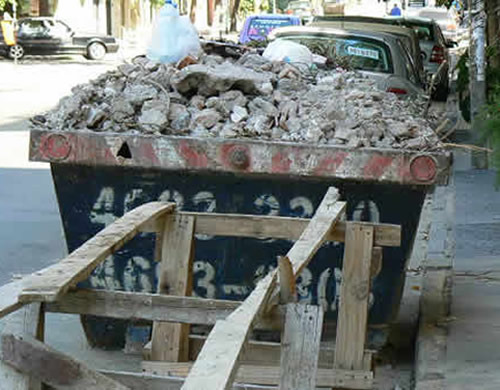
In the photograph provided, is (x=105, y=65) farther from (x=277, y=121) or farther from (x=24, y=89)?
(x=277, y=121)

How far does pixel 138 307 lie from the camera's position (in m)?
3.79

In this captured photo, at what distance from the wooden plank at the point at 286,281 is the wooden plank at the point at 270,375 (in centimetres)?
157

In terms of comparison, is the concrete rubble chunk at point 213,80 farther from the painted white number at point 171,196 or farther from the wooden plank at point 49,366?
the wooden plank at point 49,366

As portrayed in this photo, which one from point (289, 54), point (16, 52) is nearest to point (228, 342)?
point (289, 54)

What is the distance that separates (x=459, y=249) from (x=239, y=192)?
4086mm

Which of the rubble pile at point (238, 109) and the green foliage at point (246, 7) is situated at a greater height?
the rubble pile at point (238, 109)

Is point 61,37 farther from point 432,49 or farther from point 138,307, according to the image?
point 138,307

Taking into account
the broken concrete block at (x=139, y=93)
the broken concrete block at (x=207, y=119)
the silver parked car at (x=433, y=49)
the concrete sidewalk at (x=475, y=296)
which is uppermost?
the broken concrete block at (x=139, y=93)

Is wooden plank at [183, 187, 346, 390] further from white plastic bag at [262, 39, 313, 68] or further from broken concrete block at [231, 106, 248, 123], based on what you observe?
white plastic bag at [262, 39, 313, 68]

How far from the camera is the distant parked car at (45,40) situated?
142ft

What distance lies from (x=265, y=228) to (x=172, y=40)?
8.86ft

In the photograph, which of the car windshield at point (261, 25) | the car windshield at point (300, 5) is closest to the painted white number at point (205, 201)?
the car windshield at point (261, 25)

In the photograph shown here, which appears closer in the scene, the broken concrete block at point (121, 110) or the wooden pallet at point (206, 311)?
the wooden pallet at point (206, 311)

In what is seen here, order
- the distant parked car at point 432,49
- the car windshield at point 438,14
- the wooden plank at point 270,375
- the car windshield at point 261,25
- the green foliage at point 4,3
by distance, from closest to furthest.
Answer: the wooden plank at point 270,375, the car windshield at point 261,25, the distant parked car at point 432,49, the green foliage at point 4,3, the car windshield at point 438,14
